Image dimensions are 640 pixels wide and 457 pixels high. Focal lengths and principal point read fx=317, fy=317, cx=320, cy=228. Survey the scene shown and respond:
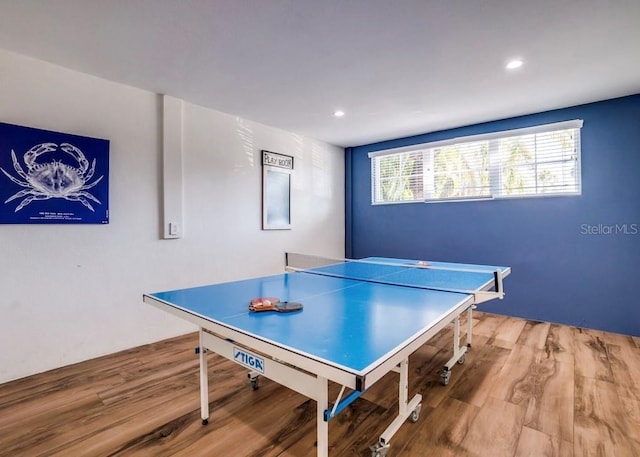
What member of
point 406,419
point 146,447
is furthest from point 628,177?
point 146,447

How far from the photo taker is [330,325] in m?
1.33

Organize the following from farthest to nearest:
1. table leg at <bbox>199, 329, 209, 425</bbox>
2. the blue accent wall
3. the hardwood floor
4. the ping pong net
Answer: the blue accent wall, the ping pong net, table leg at <bbox>199, 329, 209, 425</bbox>, the hardwood floor

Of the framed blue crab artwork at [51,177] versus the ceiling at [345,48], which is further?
the framed blue crab artwork at [51,177]

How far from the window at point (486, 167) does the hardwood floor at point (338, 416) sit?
1900 millimetres

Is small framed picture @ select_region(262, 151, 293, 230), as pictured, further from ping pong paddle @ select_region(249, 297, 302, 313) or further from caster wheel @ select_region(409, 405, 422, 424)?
caster wheel @ select_region(409, 405, 422, 424)

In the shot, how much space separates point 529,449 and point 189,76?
3454 mm

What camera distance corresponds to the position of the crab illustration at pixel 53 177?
7.79 ft

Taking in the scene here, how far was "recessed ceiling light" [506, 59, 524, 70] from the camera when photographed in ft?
8.15

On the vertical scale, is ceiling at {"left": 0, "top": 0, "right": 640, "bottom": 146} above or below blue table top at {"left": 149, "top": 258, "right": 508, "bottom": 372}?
above

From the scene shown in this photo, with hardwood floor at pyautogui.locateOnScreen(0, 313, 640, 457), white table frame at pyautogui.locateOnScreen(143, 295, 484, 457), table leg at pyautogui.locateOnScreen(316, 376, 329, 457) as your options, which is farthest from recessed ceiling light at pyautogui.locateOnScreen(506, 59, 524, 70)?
table leg at pyautogui.locateOnScreen(316, 376, 329, 457)

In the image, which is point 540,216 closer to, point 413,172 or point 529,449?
point 413,172

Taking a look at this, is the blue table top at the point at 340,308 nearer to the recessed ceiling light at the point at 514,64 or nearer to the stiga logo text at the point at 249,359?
the stiga logo text at the point at 249,359

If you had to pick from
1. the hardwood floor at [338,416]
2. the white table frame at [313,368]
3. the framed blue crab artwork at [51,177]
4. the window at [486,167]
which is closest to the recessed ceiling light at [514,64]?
the window at [486,167]

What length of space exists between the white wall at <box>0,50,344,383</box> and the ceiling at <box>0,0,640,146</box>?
226 mm
